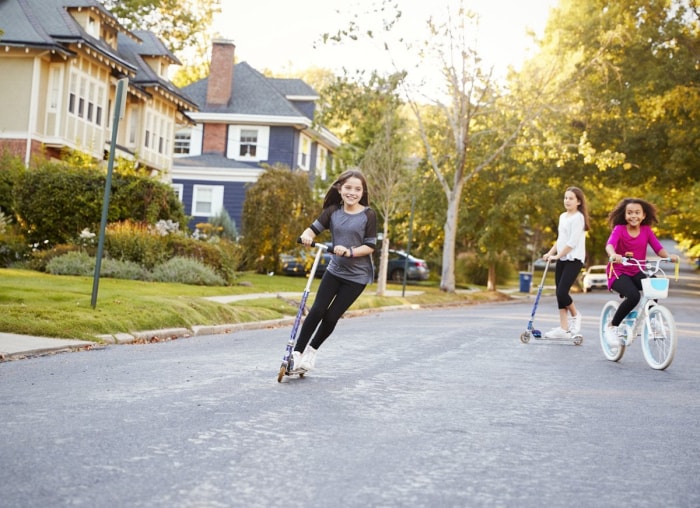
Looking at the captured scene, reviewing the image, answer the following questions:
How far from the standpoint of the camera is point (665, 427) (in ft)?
24.6

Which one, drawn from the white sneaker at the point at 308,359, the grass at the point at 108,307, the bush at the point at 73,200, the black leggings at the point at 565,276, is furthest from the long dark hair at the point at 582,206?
the bush at the point at 73,200

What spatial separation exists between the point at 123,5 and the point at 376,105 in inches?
1006

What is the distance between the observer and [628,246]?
12008mm

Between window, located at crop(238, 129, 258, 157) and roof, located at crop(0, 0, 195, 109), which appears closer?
roof, located at crop(0, 0, 195, 109)

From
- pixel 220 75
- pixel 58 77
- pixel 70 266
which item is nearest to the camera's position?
pixel 70 266

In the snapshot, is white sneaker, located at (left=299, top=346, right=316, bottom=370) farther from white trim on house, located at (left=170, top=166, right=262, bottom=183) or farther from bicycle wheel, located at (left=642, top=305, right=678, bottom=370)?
white trim on house, located at (left=170, top=166, right=262, bottom=183)

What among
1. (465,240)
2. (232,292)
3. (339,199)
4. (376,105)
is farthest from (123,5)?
(339,199)

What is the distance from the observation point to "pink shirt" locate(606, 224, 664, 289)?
12.0 metres

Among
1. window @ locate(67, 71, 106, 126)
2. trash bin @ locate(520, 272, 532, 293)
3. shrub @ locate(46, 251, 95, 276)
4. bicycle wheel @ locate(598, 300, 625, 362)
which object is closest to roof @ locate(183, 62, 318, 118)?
trash bin @ locate(520, 272, 532, 293)

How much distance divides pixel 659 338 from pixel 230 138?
138 feet

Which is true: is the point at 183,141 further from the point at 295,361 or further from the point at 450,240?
the point at 295,361

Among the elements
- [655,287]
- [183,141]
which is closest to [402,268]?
[183,141]

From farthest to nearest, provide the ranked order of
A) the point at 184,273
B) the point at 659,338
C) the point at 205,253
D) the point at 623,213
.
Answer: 1. the point at 205,253
2. the point at 184,273
3. the point at 623,213
4. the point at 659,338

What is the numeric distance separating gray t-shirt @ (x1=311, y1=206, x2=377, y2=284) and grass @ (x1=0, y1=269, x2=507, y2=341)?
454 cm
